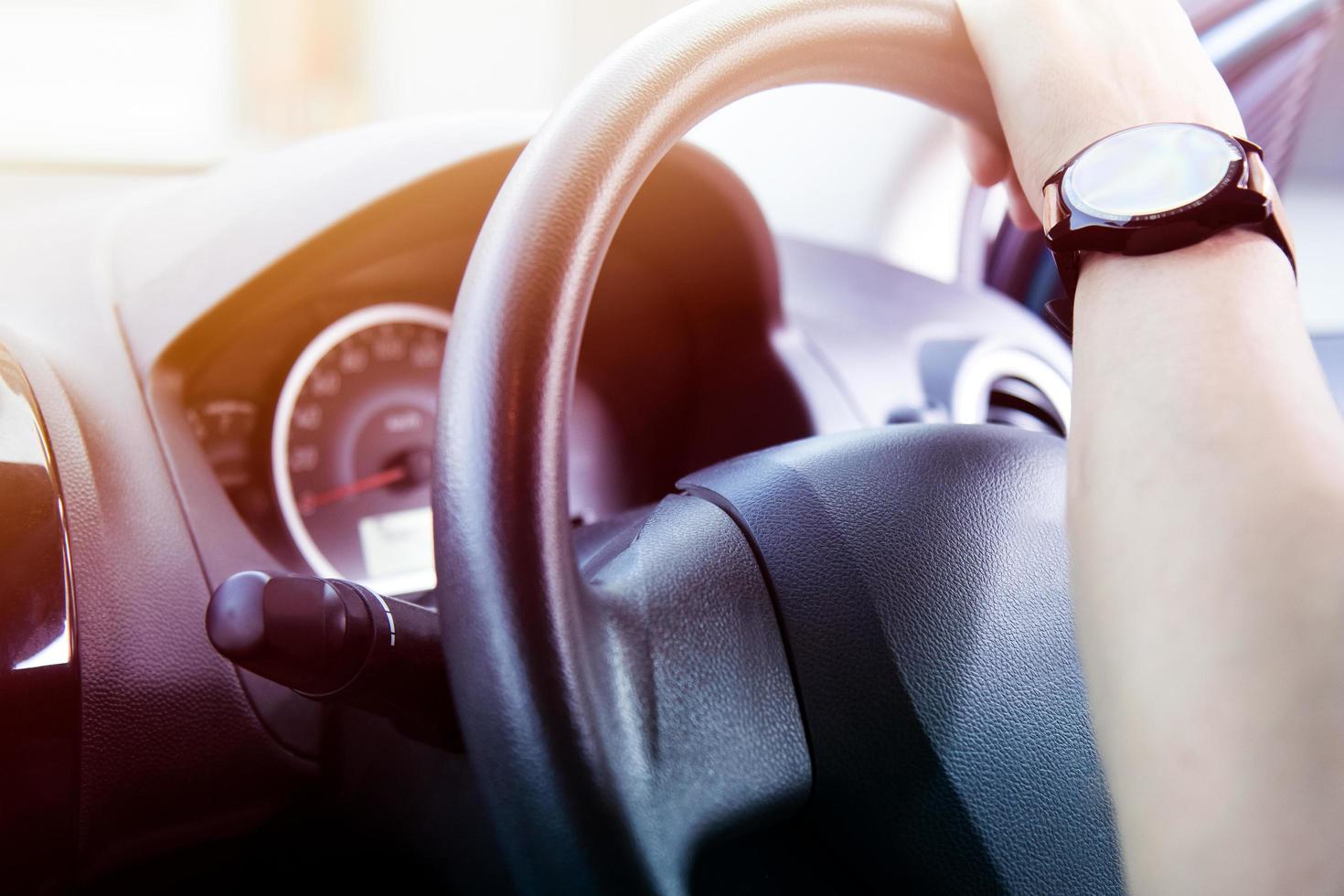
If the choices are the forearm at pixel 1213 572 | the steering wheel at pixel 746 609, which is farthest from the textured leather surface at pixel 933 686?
the forearm at pixel 1213 572

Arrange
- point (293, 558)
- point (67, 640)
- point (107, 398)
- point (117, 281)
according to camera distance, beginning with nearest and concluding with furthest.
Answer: point (67, 640) → point (107, 398) → point (117, 281) → point (293, 558)

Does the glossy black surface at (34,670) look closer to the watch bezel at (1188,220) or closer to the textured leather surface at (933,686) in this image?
the textured leather surface at (933,686)

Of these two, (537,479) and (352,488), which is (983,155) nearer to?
(537,479)

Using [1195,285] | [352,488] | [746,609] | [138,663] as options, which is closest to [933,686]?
[746,609]

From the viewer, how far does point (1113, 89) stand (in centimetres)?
50

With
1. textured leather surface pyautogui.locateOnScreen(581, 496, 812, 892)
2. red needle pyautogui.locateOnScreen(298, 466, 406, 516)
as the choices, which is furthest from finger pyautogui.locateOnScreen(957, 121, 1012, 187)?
red needle pyautogui.locateOnScreen(298, 466, 406, 516)

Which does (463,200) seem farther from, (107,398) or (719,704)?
(719,704)

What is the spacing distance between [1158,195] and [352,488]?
0.75m

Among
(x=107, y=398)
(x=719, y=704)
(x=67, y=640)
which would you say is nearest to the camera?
(x=719, y=704)

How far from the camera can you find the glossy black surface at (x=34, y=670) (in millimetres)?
563

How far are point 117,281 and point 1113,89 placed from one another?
2.23 feet

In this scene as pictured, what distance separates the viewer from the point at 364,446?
1.02m

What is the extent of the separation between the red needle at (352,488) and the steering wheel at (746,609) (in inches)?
19.3

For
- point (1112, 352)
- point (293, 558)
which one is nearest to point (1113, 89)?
point (1112, 352)
